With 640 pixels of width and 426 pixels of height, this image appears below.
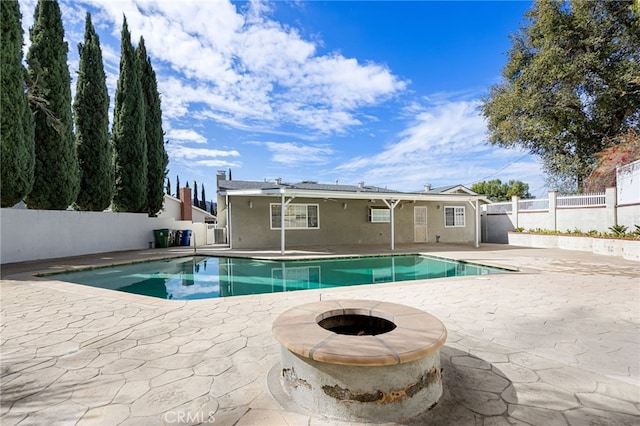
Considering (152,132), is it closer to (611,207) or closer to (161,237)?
(161,237)

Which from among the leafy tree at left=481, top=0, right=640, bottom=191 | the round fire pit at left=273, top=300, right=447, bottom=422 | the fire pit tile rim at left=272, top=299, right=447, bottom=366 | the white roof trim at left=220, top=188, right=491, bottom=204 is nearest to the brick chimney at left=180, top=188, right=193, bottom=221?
the white roof trim at left=220, top=188, right=491, bottom=204

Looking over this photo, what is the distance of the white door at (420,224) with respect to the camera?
56.1 feet

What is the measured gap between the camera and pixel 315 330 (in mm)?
2377

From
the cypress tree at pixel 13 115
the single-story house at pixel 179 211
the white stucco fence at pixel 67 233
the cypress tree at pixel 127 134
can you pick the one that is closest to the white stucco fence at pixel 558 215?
the white stucco fence at pixel 67 233

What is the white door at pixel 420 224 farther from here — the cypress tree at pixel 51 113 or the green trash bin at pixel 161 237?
the cypress tree at pixel 51 113

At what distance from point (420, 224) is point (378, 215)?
2.78 m

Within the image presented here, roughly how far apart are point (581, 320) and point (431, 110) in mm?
19281

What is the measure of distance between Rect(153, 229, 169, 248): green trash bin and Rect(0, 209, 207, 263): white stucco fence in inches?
14.9

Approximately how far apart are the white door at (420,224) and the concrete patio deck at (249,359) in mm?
11604

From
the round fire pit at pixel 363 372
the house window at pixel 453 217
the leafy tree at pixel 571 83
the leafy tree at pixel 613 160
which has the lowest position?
the round fire pit at pixel 363 372

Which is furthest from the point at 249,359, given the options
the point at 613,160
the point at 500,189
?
the point at 500,189

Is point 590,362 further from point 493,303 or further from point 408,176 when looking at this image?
point 408,176

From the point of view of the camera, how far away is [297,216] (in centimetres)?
1477

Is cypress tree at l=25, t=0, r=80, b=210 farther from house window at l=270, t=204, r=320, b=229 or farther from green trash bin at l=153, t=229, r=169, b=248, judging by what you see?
Answer: house window at l=270, t=204, r=320, b=229
